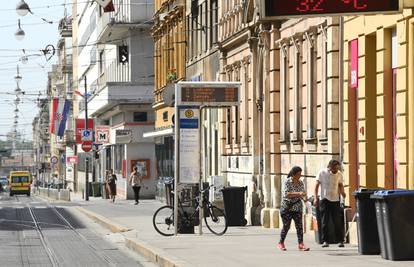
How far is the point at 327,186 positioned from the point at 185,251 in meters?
2.90

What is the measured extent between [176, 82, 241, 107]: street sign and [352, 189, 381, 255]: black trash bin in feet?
24.8

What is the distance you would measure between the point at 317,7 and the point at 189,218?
11085 millimetres

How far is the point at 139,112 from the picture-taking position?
7219cm

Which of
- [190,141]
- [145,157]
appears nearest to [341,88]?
[190,141]

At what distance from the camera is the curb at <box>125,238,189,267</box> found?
779 inches

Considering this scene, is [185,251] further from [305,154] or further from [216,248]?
[305,154]

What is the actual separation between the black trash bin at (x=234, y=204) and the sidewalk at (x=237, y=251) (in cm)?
70

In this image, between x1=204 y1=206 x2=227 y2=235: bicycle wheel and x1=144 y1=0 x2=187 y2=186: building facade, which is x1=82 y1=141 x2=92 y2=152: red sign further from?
x1=204 y1=206 x2=227 y2=235: bicycle wheel

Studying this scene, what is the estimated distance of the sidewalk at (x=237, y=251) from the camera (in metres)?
19.2

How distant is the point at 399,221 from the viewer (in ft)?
59.0

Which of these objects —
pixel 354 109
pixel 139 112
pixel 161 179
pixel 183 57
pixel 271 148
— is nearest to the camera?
pixel 354 109

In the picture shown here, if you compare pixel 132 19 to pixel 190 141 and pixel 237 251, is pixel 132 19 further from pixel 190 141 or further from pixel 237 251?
pixel 237 251

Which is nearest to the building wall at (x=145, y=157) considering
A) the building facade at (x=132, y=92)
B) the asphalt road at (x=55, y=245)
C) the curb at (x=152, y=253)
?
the building facade at (x=132, y=92)

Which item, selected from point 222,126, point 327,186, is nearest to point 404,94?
point 327,186
